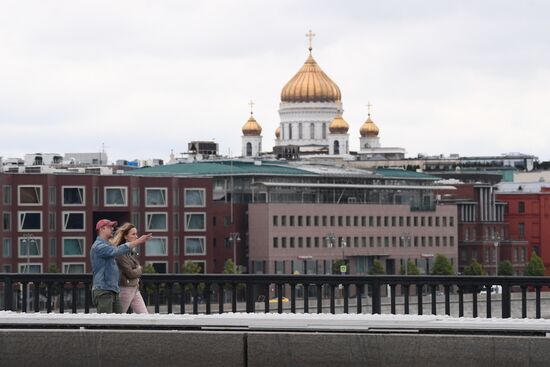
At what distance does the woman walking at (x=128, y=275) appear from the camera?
22.4 metres

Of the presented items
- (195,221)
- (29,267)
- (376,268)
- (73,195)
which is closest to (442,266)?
(376,268)

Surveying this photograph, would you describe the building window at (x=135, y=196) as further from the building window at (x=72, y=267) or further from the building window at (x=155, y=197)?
the building window at (x=72, y=267)

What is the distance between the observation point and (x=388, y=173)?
186m

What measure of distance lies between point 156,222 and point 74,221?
929 centimetres

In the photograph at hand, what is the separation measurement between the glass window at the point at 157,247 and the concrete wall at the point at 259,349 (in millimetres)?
124393

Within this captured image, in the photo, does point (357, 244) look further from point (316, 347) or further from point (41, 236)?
point (316, 347)

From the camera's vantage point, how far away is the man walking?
21.6 meters

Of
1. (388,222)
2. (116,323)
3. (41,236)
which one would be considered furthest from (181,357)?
(388,222)

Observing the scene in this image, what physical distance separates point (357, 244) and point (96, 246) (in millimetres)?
151518

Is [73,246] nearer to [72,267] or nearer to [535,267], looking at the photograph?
[72,267]

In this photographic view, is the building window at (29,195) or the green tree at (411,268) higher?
the building window at (29,195)

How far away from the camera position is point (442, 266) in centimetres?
16712

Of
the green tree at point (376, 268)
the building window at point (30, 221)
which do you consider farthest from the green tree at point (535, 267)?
the building window at point (30, 221)

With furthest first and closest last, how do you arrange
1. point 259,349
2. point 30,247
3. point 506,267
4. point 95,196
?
point 506,267 → point 95,196 → point 30,247 → point 259,349
